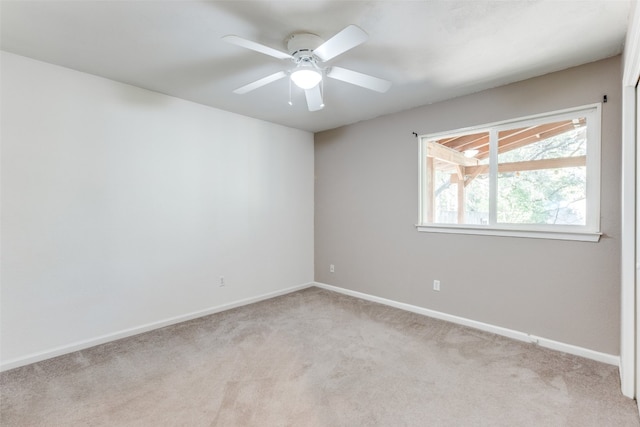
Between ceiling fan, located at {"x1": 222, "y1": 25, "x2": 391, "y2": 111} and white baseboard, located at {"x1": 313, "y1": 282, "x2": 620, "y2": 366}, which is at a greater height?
ceiling fan, located at {"x1": 222, "y1": 25, "x2": 391, "y2": 111}

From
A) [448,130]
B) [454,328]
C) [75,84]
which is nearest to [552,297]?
[454,328]

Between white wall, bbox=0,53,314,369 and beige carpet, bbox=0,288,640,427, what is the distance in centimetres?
37

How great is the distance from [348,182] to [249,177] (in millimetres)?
1358

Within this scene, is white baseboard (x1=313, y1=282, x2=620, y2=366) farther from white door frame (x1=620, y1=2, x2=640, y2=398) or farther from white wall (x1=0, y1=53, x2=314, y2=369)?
white wall (x1=0, y1=53, x2=314, y2=369)

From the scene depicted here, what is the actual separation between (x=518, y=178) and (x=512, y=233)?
53cm

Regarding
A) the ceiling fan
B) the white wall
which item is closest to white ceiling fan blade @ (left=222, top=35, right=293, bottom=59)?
the ceiling fan

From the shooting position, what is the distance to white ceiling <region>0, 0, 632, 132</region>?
177cm

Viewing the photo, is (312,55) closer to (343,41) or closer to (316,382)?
(343,41)

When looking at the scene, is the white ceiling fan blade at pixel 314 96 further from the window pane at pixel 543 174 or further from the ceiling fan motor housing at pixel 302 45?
the window pane at pixel 543 174

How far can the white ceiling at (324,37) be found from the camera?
177 centimetres

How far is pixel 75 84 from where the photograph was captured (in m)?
2.58

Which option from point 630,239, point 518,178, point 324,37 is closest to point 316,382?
point 630,239

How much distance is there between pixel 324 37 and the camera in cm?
205

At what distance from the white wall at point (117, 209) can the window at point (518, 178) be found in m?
2.17
